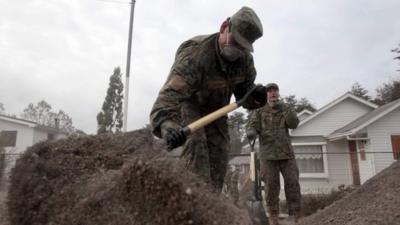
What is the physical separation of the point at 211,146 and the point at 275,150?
8.70ft

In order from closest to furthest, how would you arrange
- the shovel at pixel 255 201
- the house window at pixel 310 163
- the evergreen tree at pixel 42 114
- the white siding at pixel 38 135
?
the shovel at pixel 255 201 < the house window at pixel 310 163 < the white siding at pixel 38 135 < the evergreen tree at pixel 42 114

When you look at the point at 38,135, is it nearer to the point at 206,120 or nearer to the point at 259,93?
the point at 259,93

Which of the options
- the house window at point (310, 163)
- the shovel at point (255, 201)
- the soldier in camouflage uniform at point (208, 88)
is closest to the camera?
the soldier in camouflage uniform at point (208, 88)

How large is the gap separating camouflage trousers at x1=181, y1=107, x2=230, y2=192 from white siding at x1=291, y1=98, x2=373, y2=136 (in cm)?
1606

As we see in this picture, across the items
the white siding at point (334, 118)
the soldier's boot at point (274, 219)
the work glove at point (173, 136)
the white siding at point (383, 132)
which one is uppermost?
the white siding at point (334, 118)

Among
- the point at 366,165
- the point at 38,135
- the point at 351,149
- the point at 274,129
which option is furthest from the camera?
the point at 38,135

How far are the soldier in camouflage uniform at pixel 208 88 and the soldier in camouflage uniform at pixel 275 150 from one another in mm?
2308

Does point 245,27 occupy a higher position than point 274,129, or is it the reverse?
point 245,27

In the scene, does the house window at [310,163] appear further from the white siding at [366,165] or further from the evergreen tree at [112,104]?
the evergreen tree at [112,104]

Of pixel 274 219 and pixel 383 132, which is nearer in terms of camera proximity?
pixel 274 219

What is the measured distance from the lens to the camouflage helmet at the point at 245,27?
2.48 m

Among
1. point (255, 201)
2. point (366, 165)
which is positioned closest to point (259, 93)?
point (255, 201)

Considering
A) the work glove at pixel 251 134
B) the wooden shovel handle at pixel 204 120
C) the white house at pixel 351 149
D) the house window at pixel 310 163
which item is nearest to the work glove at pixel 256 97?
the wooden shovel handle at pixel 204 120

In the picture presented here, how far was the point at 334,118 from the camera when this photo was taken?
19062mm
